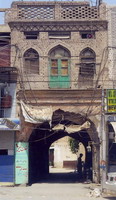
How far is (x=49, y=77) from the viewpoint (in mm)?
20750

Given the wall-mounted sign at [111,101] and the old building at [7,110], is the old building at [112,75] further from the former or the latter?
the old building at [7,110]

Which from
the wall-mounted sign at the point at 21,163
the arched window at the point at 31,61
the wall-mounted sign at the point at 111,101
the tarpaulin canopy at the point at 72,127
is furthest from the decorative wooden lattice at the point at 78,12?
the wall-mounted sign at the point at 21,163

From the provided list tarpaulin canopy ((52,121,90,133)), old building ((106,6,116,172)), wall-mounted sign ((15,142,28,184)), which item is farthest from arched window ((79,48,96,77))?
wall-mounted sign ((15,142,28,184))

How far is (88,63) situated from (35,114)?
4.00 m

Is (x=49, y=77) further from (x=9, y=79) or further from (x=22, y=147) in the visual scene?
(x=22, y=147)

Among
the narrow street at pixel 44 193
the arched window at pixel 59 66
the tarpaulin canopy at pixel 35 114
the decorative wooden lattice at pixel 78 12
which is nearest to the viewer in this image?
the narrow street at pixel 44 193

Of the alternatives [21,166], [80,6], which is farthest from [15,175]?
[80,6]

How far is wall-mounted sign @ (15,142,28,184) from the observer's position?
20188 millimetres

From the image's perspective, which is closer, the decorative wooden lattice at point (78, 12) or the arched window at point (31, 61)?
the arched window at point (31, 61)

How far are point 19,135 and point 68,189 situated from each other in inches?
157

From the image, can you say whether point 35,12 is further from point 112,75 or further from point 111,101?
point 111,101

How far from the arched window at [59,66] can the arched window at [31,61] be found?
2.66 feet

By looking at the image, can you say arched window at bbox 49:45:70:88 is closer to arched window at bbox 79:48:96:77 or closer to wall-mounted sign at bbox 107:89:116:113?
arched window at bbox 79:48:96:77

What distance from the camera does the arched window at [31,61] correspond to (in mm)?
20844
